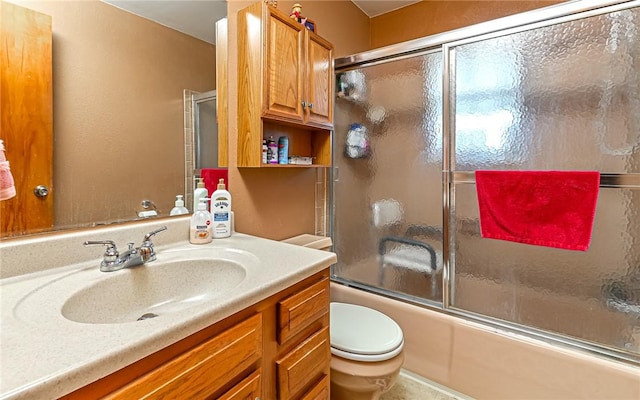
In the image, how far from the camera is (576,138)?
133cm

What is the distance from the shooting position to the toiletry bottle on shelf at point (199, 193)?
128 cm

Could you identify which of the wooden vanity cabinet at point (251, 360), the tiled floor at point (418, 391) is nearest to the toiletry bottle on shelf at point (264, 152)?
the wooden vanity cabinet at point (251, 360)

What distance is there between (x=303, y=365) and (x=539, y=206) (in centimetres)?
121

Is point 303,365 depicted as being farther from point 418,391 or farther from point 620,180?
point 620,180

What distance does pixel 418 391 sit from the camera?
1606 millimetres

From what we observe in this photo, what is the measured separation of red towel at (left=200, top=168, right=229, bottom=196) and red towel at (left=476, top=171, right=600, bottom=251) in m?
1.21

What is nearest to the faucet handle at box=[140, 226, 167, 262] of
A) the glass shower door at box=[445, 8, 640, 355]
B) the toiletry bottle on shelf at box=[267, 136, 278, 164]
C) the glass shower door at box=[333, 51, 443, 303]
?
the toiletry bottle on shelf at box=[267, 136, 278, 164]

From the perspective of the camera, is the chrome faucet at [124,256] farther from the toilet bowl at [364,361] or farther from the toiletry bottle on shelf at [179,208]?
the toilet bowl at [364,361]

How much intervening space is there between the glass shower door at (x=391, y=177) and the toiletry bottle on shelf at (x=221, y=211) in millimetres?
924

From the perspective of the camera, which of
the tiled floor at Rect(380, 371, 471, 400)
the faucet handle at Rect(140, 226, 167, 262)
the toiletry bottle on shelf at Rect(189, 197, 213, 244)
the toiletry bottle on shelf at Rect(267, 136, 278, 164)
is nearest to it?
the faucet handle at Rect(140, 226, 167, 262)

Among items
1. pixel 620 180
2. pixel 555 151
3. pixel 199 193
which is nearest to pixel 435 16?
pixel 555 151

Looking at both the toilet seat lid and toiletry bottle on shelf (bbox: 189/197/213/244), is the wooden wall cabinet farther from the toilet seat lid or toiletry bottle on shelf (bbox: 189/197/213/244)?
the toilet seat lid

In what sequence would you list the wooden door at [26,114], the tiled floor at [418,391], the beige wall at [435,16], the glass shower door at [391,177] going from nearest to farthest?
the wooden door at [26,114] → the tiled floor at [418,391] → the glass shower door at [391,177] → the beige wall at [435,16]

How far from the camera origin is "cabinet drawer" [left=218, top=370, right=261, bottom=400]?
70 centimetres
